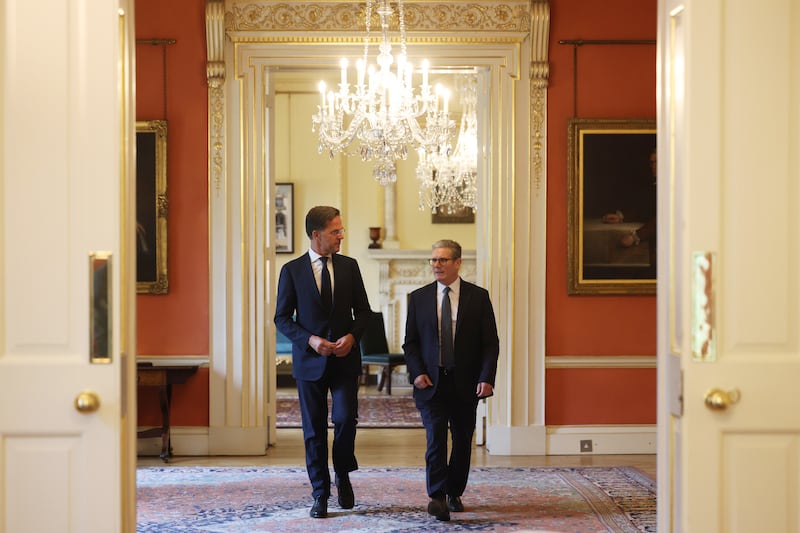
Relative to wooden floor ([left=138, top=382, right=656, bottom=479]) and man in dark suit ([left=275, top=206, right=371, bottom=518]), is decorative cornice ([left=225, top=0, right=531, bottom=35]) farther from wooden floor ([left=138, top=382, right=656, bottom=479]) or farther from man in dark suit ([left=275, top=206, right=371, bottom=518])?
wooden floor ([left=138, top=382, right=656, bottom=479])

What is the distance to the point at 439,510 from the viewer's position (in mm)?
5352

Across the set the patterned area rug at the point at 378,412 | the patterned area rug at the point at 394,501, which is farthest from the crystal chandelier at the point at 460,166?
the patterned area rug at the point at 394,501

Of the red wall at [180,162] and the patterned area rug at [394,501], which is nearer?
the patterned area rug at [394,501]

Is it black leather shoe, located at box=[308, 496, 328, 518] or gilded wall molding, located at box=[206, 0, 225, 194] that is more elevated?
gilded wall molding, located at box=[206, 0, 225, 194]

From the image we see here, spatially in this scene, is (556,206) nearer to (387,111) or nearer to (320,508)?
(387,111)

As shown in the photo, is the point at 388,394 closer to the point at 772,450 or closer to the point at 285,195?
the point at 285,195

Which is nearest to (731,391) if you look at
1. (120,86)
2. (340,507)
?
(120,86)

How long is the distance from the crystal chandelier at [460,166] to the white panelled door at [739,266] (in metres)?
7.46

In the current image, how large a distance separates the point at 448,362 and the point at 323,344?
689 millimetres

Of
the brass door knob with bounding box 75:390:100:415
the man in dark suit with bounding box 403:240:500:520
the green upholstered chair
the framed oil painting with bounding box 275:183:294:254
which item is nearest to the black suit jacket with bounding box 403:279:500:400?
the man in dark suit with bounding box 403:240:500:520

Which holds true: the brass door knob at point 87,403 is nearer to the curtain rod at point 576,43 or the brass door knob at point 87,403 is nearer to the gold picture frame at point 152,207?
the gold picture frame at point 152,207

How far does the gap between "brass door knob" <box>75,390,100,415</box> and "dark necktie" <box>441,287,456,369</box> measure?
2666mm

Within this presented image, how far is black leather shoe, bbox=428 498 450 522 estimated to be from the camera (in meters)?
5.35

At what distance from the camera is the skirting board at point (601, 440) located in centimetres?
747
